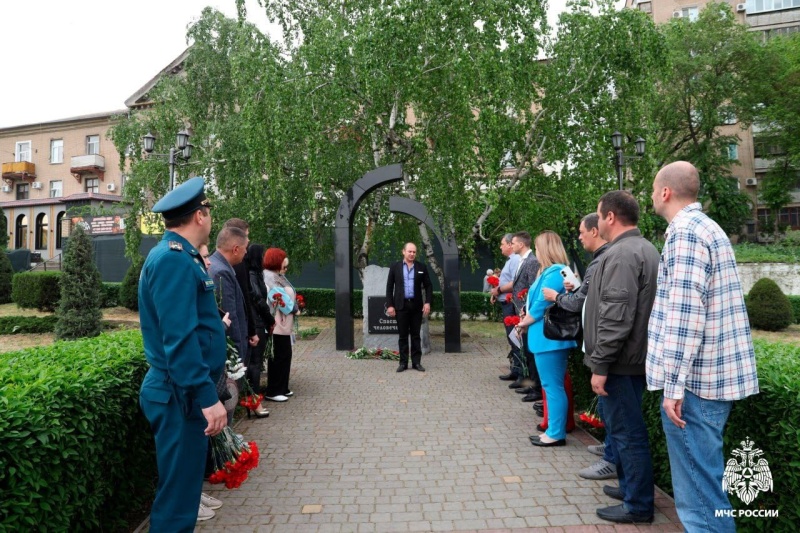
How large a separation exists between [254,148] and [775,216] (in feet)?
131

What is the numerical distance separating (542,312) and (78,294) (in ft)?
46.4

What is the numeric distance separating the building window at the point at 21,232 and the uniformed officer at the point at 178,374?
169 ft

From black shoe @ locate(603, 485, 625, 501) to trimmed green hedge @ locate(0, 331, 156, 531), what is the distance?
3594 millimetres

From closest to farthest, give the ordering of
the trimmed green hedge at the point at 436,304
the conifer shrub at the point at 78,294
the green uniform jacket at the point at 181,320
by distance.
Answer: the green uniform jacket at the point at 181,320, the conifer shrub at the point at 78,294, the trimmed green hedge at the point at 436,304

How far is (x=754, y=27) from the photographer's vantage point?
4131 centimetres

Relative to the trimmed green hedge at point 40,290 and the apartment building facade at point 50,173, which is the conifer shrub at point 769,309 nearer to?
the trimmed green hedge at point 40,290

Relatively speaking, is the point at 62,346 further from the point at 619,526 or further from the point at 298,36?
the point at 298,36

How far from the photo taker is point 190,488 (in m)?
2.83

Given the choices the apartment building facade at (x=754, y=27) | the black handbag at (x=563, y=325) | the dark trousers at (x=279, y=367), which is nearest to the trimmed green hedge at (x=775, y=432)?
the black handbag at (x=563, y=325)

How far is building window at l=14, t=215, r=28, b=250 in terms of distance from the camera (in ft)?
146

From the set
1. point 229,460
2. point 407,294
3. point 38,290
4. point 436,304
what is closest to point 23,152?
point 38,290

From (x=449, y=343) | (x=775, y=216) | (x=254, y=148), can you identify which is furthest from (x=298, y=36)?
(x=775, y=216)

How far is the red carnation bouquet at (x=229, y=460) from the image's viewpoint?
3.85 meters

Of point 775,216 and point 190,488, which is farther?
point 775,216
